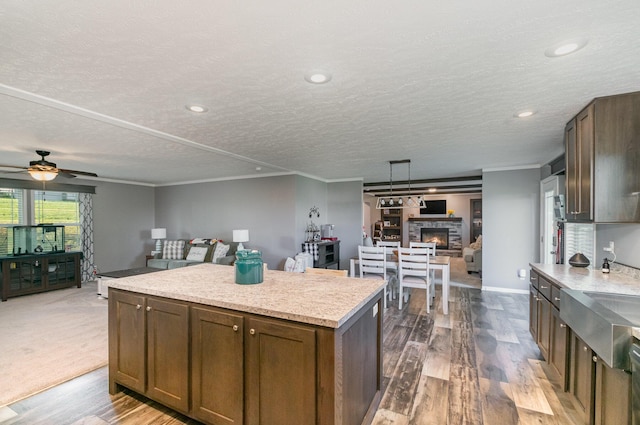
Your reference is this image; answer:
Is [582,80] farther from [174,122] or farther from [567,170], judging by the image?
[174,122]

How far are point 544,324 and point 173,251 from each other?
6887 mm

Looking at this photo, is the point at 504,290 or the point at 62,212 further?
the point at 62,212

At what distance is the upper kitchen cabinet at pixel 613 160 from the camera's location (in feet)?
7.30

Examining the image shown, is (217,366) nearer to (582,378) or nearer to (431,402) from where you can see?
(431,402)

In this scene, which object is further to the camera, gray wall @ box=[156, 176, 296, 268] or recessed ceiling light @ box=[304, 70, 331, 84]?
gray wall @ box=[156, 176, 296, 268]

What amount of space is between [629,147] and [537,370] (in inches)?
82.7

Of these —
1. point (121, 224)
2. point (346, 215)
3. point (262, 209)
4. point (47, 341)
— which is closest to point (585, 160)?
point (346, 215)

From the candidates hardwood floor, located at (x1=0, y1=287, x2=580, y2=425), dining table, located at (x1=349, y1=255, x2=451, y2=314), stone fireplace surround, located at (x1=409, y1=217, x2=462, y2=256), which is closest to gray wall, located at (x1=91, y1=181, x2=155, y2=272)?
hardwood floor, located at (x1=0, y1=287, x2=580, y2=425)

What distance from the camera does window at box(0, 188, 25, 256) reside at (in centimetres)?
543

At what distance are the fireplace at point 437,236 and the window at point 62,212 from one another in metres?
11.4

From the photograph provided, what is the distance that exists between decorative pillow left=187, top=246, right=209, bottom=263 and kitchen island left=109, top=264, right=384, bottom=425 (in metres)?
4.14

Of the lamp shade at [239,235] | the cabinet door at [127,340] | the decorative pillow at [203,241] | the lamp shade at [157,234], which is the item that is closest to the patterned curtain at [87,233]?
the lamp shade at [157,234]

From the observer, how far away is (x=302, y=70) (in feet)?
6.26

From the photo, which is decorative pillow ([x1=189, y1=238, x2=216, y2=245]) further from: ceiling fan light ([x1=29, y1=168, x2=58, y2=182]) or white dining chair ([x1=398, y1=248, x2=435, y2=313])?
white dining chair ([x1=398, y1=248, x2=435, y2=313])
